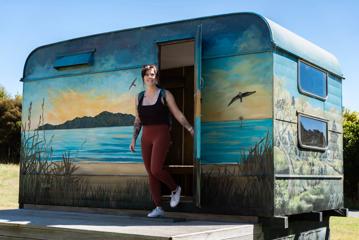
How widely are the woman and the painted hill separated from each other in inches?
19.7

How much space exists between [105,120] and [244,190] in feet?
6.96

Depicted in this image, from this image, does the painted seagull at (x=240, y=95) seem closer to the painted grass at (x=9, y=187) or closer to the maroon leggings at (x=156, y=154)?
the maroon leggings at (x=156, y=154)

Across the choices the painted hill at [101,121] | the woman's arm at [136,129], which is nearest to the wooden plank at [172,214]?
the woman's arm at [136,129]

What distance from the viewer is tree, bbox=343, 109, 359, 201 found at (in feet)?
55.8

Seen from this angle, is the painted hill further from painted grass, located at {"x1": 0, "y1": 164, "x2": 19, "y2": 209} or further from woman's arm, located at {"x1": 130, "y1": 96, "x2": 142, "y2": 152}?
painted grass, located at {"x1": 0, "y1": 164, "x2": 19, "y2": 209}

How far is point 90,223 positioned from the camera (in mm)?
5078

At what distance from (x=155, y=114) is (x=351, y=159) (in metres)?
13.1

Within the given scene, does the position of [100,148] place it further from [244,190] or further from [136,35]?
[244,190]

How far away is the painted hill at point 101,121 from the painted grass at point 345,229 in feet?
17.8

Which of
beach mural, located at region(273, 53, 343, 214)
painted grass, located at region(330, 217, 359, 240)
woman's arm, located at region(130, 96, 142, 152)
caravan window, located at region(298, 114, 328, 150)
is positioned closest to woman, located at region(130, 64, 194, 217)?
woman's arm, located at region(130, 96, 142, 152)

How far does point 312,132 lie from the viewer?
6.35 meters

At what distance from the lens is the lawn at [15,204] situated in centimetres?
1026

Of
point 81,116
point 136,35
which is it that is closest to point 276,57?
point 136,35

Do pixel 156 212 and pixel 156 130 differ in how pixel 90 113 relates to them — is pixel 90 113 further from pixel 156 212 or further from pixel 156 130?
pixel 156 212
